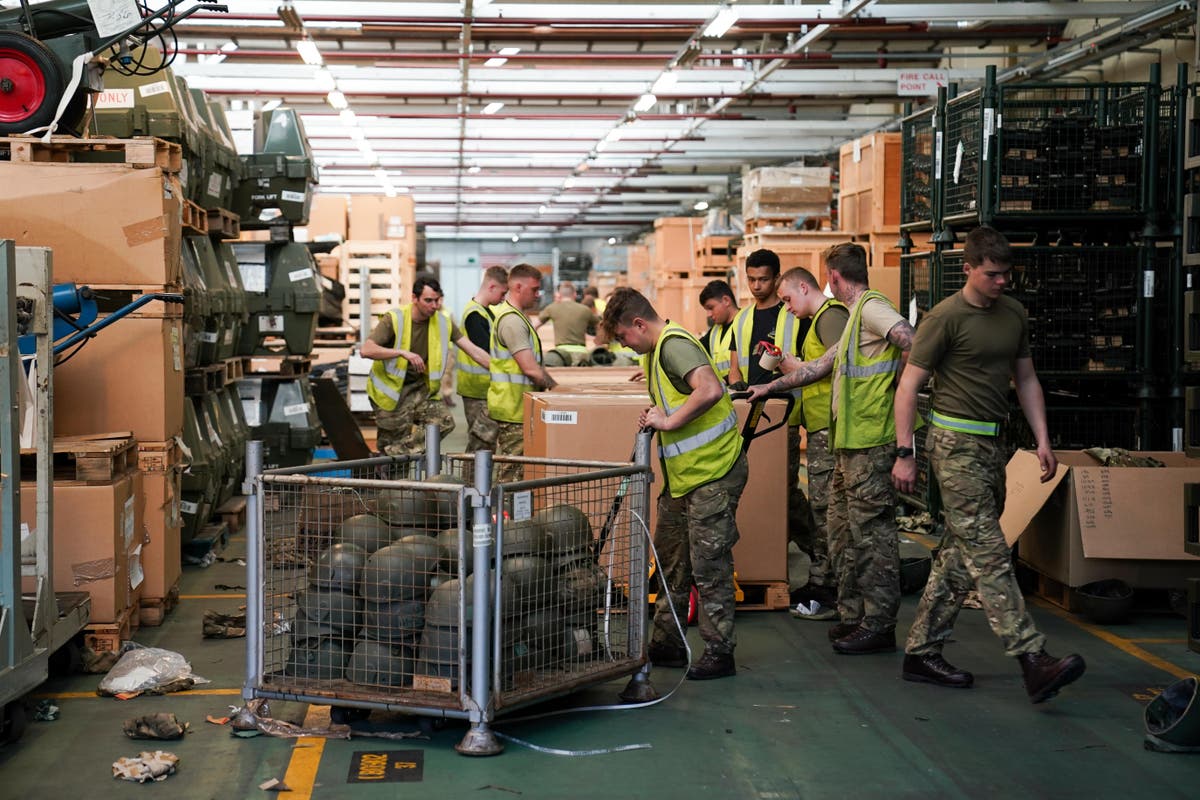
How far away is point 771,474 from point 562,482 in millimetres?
2528

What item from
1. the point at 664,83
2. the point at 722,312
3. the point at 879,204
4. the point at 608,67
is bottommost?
the point at 722,312

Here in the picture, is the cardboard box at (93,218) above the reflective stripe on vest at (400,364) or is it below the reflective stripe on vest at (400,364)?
above

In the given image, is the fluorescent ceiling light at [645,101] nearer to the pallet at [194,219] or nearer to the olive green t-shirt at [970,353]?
the pallet at [194,219]

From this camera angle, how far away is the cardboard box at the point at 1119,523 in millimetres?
6793

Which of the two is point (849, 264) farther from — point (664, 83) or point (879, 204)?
point (664, 83)

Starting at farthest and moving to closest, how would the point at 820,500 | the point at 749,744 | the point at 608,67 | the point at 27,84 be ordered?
the point at 608,67 < the point at 820,500 < the point at 27,84 < the point at 749,744

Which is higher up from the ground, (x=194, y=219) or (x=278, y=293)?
(x=194, y=219)

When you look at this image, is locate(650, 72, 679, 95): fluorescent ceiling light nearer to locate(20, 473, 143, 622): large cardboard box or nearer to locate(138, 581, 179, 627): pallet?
locate(138, 581, 179, 627): pallet

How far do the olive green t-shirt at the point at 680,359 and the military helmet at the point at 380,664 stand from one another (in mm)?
1617

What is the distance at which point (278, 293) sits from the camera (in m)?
10.8

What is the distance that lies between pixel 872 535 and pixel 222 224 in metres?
5.49

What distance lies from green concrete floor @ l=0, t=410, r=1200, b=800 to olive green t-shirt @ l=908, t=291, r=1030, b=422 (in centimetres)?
127

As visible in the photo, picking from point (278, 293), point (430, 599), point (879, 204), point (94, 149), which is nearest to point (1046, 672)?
point (430, 599)

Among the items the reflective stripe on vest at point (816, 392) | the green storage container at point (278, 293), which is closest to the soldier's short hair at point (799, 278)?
the reflective stripe on vest at point (816, 392)
